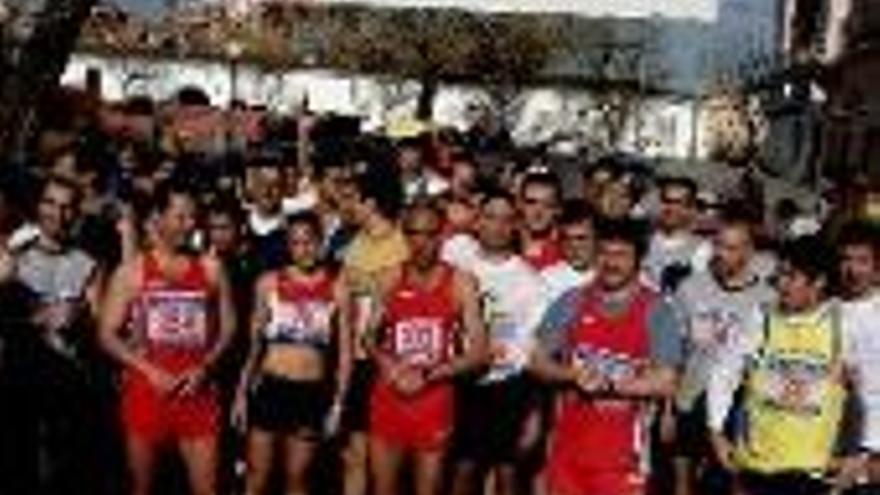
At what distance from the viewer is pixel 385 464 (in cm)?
1281

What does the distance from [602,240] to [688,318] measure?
249cm

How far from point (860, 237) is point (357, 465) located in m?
3.21

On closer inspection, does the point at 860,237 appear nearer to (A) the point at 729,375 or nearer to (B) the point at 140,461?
(A) the point at 729,375

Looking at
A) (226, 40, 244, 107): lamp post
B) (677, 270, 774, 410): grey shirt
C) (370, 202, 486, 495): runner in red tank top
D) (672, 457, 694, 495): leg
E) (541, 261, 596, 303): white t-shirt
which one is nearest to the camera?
(370, 202, 486, 495): runner in red tank top

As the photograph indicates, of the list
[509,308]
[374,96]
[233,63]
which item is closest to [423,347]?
[509,308]

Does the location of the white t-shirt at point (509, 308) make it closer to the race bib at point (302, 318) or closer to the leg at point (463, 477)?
the leg at point (463, 477)

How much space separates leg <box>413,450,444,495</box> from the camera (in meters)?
12.8

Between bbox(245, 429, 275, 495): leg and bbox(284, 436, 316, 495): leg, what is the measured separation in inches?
4.2

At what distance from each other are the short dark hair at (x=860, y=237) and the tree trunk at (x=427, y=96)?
49966 millimetres

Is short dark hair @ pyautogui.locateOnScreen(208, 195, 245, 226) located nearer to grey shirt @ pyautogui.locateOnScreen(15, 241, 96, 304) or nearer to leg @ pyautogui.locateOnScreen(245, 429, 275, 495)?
grey shirt @ pyautogui.locateOnScreen(15, 241, 96, 304)

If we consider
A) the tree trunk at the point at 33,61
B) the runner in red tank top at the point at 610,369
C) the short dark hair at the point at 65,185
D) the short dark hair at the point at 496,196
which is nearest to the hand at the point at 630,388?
the runner in red tank top at the point at 610,369

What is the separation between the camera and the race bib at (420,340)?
41.3ft

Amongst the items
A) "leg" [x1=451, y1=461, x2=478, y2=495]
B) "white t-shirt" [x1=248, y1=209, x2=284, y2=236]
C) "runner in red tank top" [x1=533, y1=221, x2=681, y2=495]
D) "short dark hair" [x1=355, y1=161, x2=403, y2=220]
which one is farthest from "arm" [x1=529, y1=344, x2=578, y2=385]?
"white t-shirt" [x1=248, y1=209, x2=284, y2=236]

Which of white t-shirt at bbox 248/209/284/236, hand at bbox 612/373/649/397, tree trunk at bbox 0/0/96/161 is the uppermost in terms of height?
tree trunk at bbox 0/0/96/161
